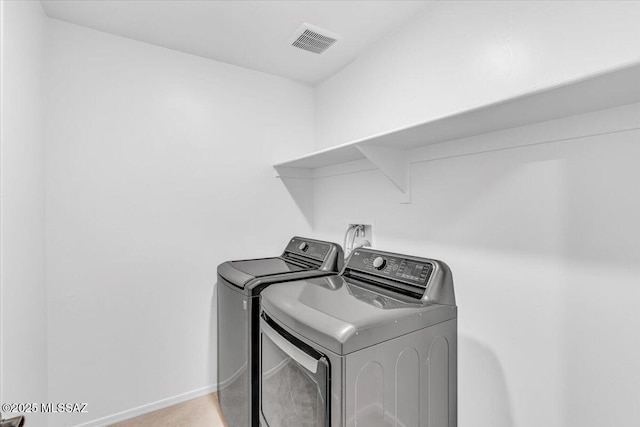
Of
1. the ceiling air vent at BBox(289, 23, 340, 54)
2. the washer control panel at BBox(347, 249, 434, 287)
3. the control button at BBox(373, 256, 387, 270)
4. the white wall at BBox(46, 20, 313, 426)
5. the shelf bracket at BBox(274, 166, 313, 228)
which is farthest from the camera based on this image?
the shelf bracket at BBox(274, 166, 313, 228)

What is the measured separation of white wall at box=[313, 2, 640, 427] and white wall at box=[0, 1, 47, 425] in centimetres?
174

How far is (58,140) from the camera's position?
169cm

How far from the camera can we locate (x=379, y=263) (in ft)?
4.69

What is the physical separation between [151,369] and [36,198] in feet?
4.00

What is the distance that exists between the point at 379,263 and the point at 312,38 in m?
1.48

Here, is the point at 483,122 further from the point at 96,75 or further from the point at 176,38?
the point at 96,75

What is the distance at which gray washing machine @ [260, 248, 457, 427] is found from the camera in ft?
2.95

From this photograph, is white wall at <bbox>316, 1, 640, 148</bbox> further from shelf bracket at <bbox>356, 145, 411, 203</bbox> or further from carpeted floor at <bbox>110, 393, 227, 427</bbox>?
carpeted floor at <bbox>110, 393, 227, 427</bbox>

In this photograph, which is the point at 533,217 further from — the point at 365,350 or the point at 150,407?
the point at 150,407

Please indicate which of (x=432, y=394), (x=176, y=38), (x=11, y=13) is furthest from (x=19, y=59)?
(x=432, y=394)

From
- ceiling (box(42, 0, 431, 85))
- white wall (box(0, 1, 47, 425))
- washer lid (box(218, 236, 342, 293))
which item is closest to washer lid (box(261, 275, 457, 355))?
washer lid (box(218, 236, 342, 293))

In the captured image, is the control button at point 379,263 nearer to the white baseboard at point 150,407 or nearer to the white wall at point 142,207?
the white wall at point 142,207

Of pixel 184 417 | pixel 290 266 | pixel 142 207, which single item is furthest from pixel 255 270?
pixel 184 417

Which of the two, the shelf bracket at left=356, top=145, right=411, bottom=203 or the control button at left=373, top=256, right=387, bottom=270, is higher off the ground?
the shelf bracket at left=356, top=145, right=411, bottom=203
